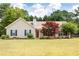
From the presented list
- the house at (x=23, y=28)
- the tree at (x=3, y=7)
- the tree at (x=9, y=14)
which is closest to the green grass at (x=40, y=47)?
the house at (x=23, y=28)

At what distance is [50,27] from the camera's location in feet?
38.1

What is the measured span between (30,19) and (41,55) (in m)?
0.57

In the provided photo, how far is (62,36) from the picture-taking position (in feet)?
37.9

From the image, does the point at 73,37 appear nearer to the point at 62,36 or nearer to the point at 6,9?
the point at 62,36

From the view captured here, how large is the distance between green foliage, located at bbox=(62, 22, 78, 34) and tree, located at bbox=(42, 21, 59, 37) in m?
0.10

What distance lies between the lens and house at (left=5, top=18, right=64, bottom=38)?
453 inches

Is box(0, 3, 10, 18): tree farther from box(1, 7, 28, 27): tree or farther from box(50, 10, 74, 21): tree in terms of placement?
box(50, 10, 74, 21): tree

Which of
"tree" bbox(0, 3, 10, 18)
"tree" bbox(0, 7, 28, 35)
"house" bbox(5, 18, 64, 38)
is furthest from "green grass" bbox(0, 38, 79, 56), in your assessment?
"tree" bbox(0, 3, 10, 18)

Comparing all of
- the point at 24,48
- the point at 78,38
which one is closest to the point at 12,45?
the point at 24,48

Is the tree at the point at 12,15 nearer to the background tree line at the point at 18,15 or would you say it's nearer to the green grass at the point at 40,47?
the background tree line at the point at 18,15

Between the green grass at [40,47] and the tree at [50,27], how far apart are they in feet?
0.40

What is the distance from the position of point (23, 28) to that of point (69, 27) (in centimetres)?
65

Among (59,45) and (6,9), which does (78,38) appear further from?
(6,9)

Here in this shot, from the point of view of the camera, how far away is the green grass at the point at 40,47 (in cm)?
1134
